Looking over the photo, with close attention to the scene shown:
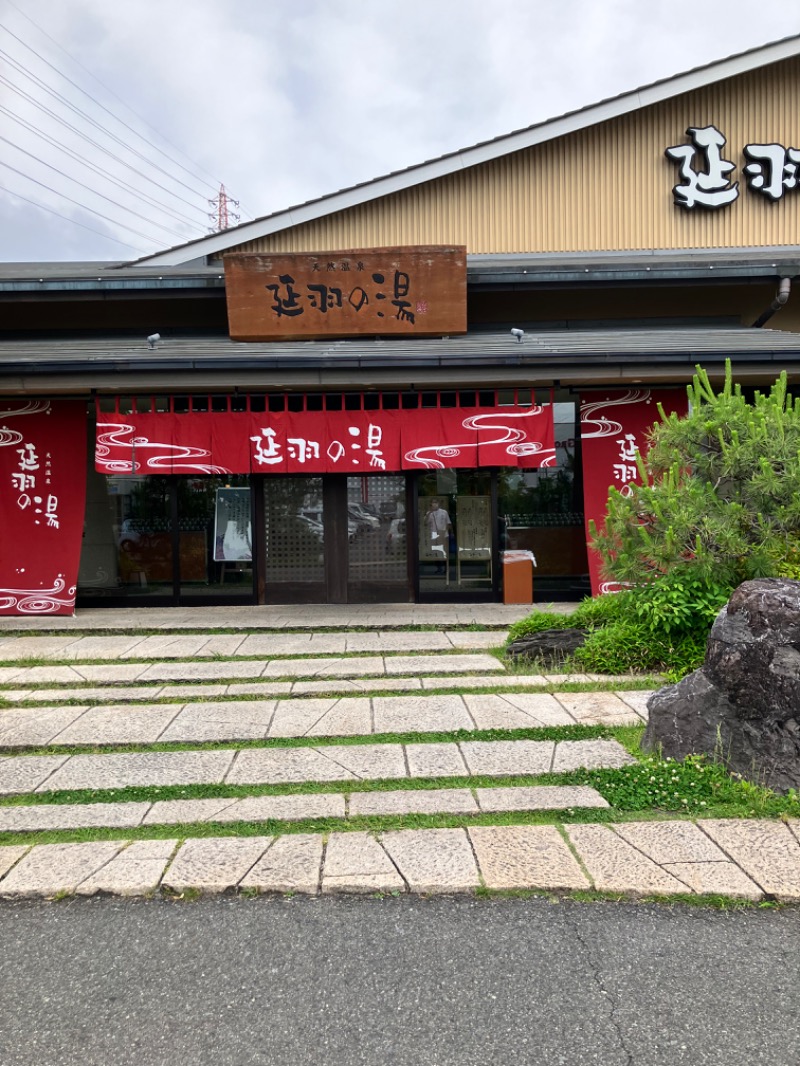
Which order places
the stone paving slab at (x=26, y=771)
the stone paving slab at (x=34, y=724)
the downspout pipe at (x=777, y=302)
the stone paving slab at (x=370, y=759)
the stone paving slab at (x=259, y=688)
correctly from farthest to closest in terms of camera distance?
the downspout pipe at (x=777, y=302)
the stone paving slab at (x=259, y=688)
the stone paving slab at (x=34, y=724)
the stone paving slab at (x=370, y=759)
the stone paving slab at (x=26, y=771)

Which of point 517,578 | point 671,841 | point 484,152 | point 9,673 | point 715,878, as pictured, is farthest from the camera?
point 484,152

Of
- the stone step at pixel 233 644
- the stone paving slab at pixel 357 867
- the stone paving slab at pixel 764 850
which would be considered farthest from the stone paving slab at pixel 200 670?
the stone paving slab at pixel 764 850

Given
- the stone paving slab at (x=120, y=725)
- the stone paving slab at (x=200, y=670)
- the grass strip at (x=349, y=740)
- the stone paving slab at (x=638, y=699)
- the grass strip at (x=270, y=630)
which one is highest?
the grass strip at (x=270, y=630)

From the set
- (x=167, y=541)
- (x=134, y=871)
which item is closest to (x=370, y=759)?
(x=134, y=871)

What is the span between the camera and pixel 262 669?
8.01 metres

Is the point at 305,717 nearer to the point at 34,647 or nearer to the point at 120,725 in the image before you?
the point at 120,725

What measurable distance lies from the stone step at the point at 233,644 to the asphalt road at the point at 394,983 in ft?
16.5

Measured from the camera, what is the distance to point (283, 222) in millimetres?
13961

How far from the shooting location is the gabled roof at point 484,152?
13.5 metres

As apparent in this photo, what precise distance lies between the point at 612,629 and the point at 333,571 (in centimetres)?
517

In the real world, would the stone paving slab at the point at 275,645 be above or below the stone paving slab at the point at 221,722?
above

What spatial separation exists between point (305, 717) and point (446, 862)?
2762mm

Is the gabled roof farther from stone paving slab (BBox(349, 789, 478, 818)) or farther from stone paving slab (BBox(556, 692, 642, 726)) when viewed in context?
stone paving slab (BBox(349, 789, 478, 818))

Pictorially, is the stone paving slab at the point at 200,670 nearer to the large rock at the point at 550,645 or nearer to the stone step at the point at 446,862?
the large rock at the point at 550,645
